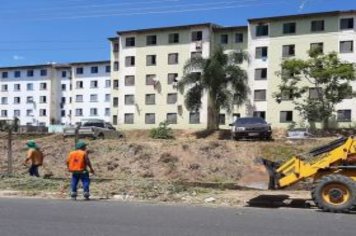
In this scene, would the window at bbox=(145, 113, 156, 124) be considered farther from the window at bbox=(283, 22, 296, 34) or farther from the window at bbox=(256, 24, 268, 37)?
the window at bbox=(283, 22, 296, 34)

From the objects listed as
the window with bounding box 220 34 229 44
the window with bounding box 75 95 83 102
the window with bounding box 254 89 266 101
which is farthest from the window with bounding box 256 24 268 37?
the window with bounding box 75 95 83 102

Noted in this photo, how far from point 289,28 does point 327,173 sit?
59.4 metres

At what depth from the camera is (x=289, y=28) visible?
7400cm

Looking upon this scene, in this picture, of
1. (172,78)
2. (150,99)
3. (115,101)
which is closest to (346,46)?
(172,78)

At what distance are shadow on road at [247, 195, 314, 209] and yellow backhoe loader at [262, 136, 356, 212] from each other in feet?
2.14

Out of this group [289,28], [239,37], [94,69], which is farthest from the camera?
[94,69]

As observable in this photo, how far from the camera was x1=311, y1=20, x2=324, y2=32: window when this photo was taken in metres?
71.8

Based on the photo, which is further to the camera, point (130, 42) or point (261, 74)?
point (130, 42)

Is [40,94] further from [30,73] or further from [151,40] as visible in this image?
[151,40]

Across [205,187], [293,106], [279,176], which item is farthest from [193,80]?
[279,176]

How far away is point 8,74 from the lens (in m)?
121

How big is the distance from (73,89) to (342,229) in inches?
4139

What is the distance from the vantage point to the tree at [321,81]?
58594 mm

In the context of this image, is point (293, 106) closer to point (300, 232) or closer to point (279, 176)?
point (279, 176)
